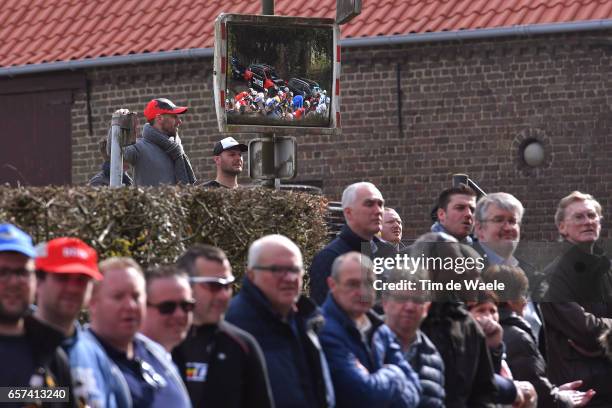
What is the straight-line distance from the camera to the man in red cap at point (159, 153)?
1266cm

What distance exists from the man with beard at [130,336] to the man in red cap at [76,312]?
128 mm

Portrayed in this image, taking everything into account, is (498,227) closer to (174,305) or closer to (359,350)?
(359,350)

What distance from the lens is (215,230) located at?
10.3 m

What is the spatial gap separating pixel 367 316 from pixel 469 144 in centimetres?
1394

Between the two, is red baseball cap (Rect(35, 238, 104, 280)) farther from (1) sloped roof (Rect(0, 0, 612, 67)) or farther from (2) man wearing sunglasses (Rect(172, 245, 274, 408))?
(1) sloped roof (Rect(0, 0, 612, 67))

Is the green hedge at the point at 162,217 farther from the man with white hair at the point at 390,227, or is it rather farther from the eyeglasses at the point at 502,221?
the eyeglasses at the point at 502,221

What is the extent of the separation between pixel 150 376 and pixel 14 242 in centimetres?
81

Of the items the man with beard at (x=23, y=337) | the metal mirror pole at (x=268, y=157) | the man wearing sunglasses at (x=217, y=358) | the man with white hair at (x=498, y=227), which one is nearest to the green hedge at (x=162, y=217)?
the metal mirror pole at (x=268, y=157)

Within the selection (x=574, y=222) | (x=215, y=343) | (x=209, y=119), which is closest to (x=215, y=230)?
(x=574, y=222)

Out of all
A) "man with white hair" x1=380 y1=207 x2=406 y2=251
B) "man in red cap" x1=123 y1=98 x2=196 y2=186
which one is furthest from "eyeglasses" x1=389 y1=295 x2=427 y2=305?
"man in red cap" x1=123 y1=98 x2=196 y2=186

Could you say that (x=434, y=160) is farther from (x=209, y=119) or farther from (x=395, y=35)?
(x=209, y=119)

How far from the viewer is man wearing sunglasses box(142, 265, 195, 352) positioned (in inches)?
260

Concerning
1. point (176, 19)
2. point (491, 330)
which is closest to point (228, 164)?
point (491, 330)

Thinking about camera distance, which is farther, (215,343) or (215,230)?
(215,230)
